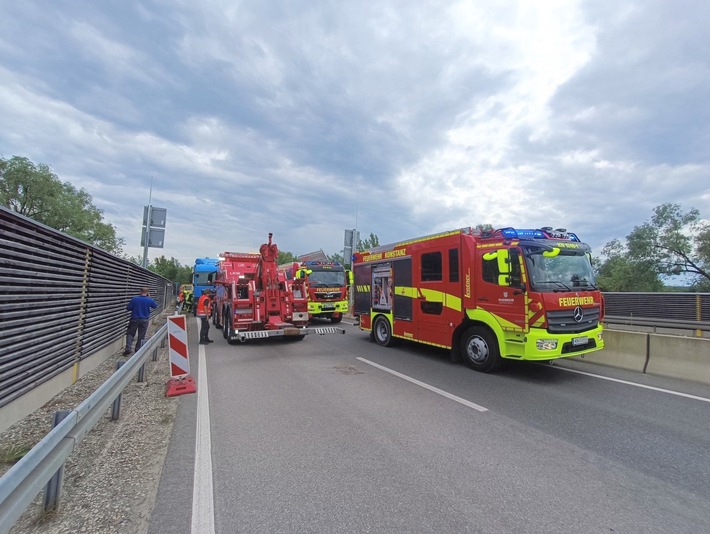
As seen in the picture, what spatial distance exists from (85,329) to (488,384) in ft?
24.8

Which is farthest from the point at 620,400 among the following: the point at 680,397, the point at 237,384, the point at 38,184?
the point at 38,184

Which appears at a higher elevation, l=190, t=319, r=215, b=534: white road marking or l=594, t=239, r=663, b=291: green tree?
l=594, t=239, r=663, b=291: green tree

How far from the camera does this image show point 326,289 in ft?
Answer: 54.7

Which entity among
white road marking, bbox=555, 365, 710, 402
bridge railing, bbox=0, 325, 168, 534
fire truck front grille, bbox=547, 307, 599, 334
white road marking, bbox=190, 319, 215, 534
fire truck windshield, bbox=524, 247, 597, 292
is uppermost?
fire truck windshield, bbox=524, 247, 597, 292

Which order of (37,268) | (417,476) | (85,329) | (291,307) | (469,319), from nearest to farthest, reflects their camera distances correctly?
(417,476), (37,268), (85,329), (469,319), (291,307)

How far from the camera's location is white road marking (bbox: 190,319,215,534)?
2828mm

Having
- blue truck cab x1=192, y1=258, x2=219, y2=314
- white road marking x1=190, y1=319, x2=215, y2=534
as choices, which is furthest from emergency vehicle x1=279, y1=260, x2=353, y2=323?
white road marking x1=190, y1=319, x2=215, y2=534

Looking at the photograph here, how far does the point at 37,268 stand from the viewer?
201 inches

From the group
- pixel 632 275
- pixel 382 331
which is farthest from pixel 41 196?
pixel 632 275

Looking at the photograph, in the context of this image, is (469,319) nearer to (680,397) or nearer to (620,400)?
(620,400)

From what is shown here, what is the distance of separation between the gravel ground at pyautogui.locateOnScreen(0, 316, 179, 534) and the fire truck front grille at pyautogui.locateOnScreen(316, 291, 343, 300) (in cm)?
1046

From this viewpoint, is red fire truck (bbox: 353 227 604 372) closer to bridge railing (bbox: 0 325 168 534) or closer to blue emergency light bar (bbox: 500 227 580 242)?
blue emergency light bar (bbox: 500 227 580 242)

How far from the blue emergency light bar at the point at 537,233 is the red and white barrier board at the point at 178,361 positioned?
6.27 meters

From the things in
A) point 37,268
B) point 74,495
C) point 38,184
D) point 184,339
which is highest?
point 38,184
